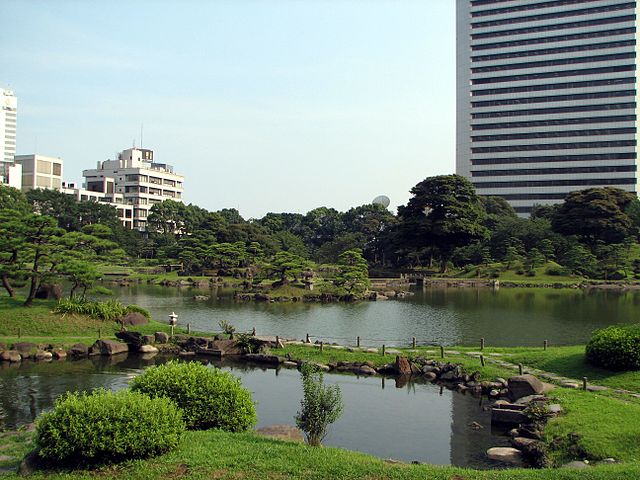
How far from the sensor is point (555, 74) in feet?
428

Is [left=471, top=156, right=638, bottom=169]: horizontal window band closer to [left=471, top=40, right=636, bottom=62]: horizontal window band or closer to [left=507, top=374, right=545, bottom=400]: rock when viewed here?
[left=471, top=40, right=636, bottom=62]: horizontal window band

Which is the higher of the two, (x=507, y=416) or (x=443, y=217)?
(x=443, y=217)

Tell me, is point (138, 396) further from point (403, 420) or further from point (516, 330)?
point (516, 330)

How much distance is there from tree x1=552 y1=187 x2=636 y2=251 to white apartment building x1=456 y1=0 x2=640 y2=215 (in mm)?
44429

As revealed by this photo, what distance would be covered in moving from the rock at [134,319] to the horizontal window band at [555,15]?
12487cm

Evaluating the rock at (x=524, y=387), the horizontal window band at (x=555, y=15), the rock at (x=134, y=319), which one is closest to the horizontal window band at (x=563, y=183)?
the horizontal window band at (x=555, y=15)

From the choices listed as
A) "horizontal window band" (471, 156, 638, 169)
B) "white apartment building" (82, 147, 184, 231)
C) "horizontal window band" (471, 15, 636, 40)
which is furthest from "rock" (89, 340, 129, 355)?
"horizontal window band" (471, 15, 636, 40)

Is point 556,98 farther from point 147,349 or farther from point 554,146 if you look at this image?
point 147,349

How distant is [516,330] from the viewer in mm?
37031

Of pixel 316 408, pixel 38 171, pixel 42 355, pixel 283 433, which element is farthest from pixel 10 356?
pixel 38 171

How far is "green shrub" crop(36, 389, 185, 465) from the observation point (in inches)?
426

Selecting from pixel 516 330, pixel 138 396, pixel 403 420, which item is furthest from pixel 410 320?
pixel 138 396

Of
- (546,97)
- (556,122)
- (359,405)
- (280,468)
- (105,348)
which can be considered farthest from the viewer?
(546,97)

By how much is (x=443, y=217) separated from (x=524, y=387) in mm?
65035
